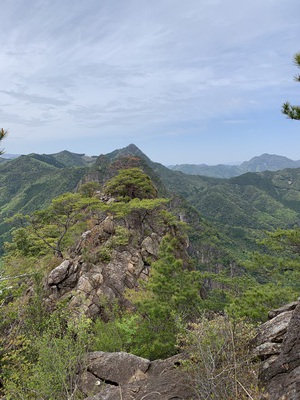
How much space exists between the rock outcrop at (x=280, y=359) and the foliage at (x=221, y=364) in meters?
0.27

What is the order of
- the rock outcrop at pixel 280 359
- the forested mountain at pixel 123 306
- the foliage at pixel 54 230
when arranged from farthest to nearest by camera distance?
the foliage at pixel 54 230
the forested mountain at pixel 123 306
the rock outcrop at pixel 280 359

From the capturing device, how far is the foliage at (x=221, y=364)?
16.3 ft

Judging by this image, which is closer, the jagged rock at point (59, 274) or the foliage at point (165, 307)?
A: the foliage at point (165, 307)

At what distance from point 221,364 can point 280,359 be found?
124 cm

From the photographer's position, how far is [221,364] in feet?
18.9

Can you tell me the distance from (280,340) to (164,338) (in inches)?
240

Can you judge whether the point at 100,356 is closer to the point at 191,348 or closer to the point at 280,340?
the point at 191,348

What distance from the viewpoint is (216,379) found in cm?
516

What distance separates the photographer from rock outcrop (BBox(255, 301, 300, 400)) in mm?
4941

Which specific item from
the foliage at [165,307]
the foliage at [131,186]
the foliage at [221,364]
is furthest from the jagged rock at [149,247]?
the foliage at [221,364]

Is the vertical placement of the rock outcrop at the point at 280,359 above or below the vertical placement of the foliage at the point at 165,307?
above

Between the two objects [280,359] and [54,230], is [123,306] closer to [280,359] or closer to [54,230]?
[54,230]

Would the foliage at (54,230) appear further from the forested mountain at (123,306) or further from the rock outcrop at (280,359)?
the rock outcrop at (280,359)

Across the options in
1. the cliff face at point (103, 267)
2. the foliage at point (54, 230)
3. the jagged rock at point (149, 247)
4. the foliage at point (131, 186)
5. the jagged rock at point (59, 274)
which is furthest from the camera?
the foliage at point (131, 186)
